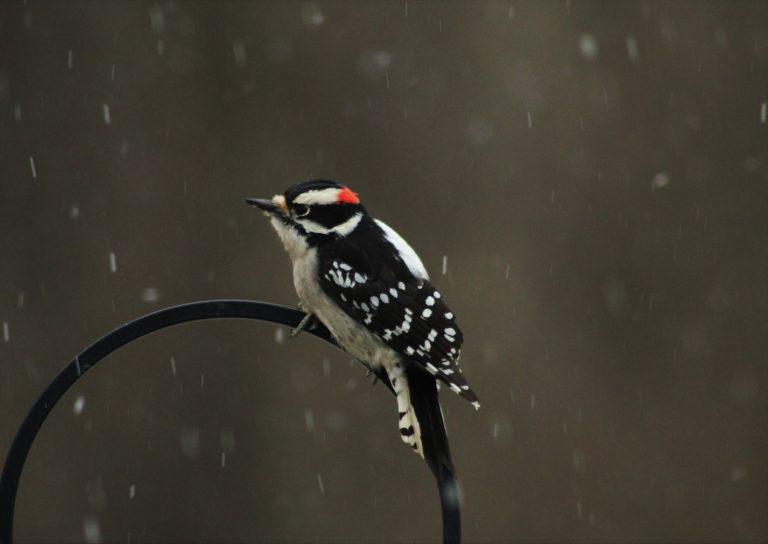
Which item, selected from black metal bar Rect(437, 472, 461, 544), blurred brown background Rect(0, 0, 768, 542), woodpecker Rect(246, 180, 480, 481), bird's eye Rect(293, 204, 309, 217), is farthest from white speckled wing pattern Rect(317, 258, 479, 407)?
blurred brown background Rect(0, 0, 768, 542)

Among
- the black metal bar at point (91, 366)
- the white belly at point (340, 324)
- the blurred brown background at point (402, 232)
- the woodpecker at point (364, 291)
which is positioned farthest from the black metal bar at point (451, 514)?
the blurred brown background at point (402, 232)

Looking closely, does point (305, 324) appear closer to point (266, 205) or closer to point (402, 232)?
point (266, 205)

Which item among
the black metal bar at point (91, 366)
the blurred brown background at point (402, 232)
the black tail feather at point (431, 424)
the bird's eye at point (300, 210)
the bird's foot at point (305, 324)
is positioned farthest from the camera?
the blurred brown background at point (402, 232)

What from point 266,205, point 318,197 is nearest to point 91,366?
point 266,205

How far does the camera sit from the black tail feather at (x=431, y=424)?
6.70ft

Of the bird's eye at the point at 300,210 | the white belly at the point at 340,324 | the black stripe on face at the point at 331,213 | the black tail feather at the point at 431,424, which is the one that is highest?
the bird's eye at the point at 300,210

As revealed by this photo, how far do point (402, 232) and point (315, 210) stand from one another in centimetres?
174

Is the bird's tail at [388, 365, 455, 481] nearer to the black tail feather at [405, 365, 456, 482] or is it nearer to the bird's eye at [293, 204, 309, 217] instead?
the black tail feather at [405, 365, 456, 482]

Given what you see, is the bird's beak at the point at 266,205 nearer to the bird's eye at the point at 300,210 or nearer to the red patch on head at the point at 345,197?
the bird's eye at the point at 300,210

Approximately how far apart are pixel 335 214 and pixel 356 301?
23cm

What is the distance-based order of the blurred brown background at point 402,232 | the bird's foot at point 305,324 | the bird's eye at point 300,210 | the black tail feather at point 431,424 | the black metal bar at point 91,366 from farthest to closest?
the blurred brown background at point 402,232 < the bird's eye at point 300,210 < the bird's foot at point 305,324 < the black tail feather at point 431,424 < the black metal bar at point 91,366

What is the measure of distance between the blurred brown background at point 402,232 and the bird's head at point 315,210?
65.5 inches

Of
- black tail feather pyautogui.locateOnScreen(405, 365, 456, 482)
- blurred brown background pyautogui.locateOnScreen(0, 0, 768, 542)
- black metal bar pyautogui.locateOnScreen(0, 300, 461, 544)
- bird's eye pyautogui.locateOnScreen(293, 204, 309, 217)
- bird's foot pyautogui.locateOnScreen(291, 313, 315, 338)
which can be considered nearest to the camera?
black metal bar pyautogui.locateOnScreen(0, 300, 461, 544)

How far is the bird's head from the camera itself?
235 centimetres
